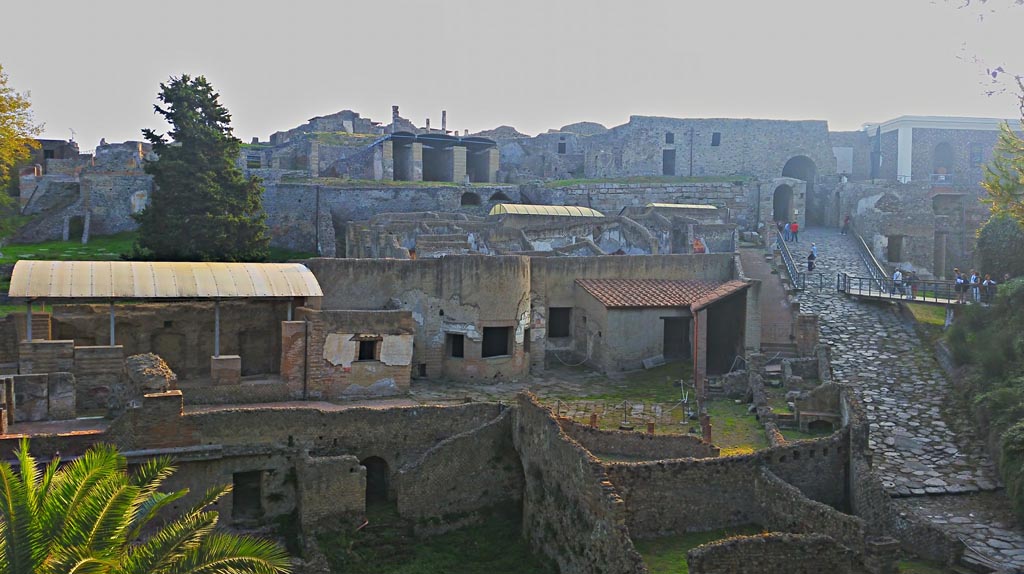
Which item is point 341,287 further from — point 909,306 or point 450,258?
point 909,306

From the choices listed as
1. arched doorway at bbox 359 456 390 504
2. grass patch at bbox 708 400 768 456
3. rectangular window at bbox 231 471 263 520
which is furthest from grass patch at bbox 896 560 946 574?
rectangular window at bbox 231 471 263 520

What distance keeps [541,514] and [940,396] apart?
9901mm

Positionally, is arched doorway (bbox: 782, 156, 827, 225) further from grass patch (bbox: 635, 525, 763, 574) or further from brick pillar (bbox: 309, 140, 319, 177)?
grass patch (bbox: 635, 525, 763, 574)

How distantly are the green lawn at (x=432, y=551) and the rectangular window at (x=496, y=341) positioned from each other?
6769 mm

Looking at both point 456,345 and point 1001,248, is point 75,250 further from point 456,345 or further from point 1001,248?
point 1001,248

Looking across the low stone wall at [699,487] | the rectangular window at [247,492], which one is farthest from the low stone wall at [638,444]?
the rectangular window at [247,492]

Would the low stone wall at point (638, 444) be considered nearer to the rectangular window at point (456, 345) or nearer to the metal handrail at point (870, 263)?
the rectangular window at point (456, 345)

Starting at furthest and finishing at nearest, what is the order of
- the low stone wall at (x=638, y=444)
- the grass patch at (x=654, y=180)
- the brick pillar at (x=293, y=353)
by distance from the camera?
the grass patch at (x=654, y=180) < the brick pillar at (x=293, y=353) < the low stone wall at (x=638, y=444)

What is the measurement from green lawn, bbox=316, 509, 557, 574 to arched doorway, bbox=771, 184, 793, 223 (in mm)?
26674

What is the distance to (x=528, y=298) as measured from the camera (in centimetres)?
2461

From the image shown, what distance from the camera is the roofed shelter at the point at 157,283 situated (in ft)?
63.7

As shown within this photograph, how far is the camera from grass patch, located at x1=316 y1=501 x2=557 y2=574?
16266 millimetres

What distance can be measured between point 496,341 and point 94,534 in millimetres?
14357

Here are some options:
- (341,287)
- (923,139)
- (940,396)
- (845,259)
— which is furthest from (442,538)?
(923,139)
